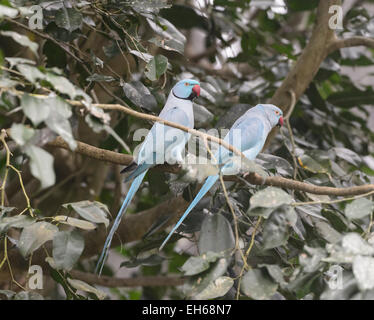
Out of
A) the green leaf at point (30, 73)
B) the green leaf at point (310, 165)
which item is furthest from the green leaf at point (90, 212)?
the green leaf at point (310, 165)

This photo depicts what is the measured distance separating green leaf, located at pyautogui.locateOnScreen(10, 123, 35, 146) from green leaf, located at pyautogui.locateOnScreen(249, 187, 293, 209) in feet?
1.80

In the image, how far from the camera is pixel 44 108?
3.71 feet

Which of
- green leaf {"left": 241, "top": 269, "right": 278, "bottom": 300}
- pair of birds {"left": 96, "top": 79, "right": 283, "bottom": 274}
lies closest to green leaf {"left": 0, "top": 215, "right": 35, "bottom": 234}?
pair of birds {"left": 96, "top": 79, "right": 283, "bottom": 274}

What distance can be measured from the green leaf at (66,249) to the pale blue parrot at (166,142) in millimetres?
227

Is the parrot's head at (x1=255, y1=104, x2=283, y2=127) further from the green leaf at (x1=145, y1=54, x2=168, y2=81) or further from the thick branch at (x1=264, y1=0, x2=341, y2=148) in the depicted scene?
the green leaf at (x1=145, y1=54, x2=168, y2=81)

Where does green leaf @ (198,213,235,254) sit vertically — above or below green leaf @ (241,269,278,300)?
below

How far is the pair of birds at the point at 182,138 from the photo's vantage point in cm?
179

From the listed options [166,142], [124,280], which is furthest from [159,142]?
[124,280]

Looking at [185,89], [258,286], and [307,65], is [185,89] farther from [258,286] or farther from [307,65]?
[258,286]

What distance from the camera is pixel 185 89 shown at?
6.92ft

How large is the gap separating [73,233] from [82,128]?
1486mm

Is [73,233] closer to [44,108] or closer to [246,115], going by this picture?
[44,108]

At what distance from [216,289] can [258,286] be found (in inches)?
4.2

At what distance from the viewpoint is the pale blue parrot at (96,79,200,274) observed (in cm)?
176
